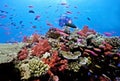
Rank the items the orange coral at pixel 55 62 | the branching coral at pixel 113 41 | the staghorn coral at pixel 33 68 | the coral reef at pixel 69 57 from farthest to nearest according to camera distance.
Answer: the branching coral at pixel 113 41 → the orange coral at pixel 55 62 → the coral reef at pixel 69 57 → the staghorn coral at pixel 33 68

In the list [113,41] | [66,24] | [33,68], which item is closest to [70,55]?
[33,68]

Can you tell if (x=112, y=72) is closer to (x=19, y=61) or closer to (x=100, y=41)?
(x=100, y=41)

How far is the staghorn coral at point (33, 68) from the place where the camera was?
4.74 m

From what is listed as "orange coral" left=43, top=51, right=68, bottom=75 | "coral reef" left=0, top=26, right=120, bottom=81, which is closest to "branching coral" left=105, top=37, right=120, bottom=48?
"coral reef" left=0, top=26, right=120, bottom=81

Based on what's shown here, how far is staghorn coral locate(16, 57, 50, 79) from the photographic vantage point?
15.6ft

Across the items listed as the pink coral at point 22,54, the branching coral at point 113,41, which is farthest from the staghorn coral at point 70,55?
the branching coral at point 113,41

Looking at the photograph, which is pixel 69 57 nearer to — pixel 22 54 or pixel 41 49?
pixel 41 49

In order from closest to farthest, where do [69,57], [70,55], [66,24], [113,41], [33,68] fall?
[33,68], [69,57], [70,55], [113,41], [66,24]

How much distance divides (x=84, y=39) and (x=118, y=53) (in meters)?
1.14

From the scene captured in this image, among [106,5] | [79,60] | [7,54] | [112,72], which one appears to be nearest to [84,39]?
[79,60]

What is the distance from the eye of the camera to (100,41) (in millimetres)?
6297

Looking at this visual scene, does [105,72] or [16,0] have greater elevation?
[105,72]

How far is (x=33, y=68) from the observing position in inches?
188

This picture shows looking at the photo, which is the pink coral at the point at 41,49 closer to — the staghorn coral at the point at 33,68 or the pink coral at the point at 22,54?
the pink coral at the point at 22,54
